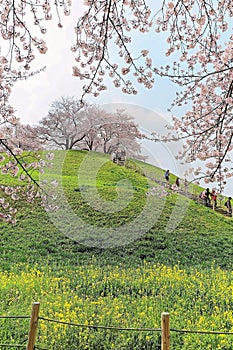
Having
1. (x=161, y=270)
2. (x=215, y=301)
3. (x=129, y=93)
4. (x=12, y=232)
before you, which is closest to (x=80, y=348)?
(x=215, y=301)

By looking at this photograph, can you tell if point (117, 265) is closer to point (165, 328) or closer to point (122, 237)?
point (122, 237)

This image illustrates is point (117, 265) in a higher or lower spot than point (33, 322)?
higher

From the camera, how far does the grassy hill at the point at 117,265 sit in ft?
17.6

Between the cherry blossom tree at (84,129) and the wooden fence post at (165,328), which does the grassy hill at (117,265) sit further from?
the cherry blossom tree at (84,129)

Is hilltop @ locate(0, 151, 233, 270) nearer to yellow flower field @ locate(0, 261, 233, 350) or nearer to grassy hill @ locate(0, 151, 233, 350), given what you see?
grassy hill @ locate(0, 151, 233, 350)

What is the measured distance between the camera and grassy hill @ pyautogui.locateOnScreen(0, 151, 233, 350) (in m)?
5.36

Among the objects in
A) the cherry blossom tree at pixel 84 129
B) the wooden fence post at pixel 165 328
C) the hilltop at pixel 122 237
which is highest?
the cherry blossom tree at pixel 84 129

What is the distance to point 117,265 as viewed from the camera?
8781 mm

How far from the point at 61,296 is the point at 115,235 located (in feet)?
12.3

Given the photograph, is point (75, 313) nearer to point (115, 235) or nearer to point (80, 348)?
point (80, 348)

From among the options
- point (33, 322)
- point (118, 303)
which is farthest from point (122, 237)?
point (33, 322)

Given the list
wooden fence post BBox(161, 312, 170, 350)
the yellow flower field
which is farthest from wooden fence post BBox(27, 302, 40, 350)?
the yellow flower field

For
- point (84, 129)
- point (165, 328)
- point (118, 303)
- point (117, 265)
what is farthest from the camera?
point (84, 129)

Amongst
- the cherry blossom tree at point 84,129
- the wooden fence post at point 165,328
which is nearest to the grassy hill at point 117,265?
the wooden fence post at point 165,328
